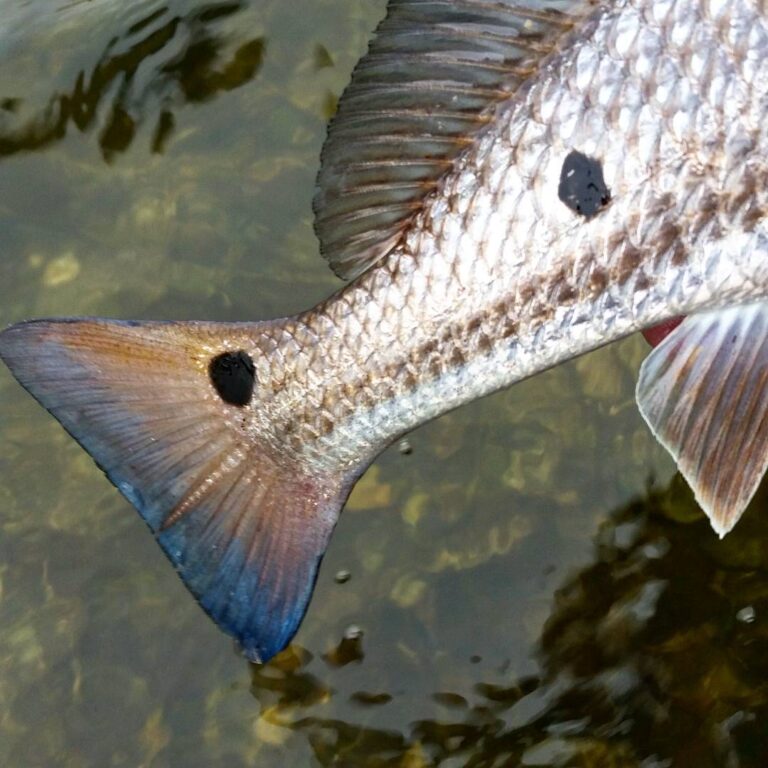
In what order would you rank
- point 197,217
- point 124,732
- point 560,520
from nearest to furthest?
point 124,732 < point 560,520 < point 197,217

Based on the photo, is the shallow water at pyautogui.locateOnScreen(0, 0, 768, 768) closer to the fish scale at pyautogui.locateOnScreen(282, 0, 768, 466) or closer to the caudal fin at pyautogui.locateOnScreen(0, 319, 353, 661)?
the caudal fin at pyautogui.locateOnScreen(0, 319, 353, 661)

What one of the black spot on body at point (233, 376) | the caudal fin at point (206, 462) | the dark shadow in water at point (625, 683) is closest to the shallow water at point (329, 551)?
the dark shadow in water at point (625, 683)

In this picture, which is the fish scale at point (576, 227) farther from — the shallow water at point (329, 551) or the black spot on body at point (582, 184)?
the shallow water at point (329, 551)

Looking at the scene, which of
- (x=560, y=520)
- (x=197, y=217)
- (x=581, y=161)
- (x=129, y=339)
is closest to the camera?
(x=581, y=161)

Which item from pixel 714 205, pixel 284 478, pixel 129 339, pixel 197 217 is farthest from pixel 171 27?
pixel 714 205

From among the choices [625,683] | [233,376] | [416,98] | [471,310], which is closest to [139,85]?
[233,376]

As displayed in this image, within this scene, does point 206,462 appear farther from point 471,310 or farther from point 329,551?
point 329,551

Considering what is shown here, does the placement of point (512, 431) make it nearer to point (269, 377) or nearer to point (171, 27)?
point (269, 377)
